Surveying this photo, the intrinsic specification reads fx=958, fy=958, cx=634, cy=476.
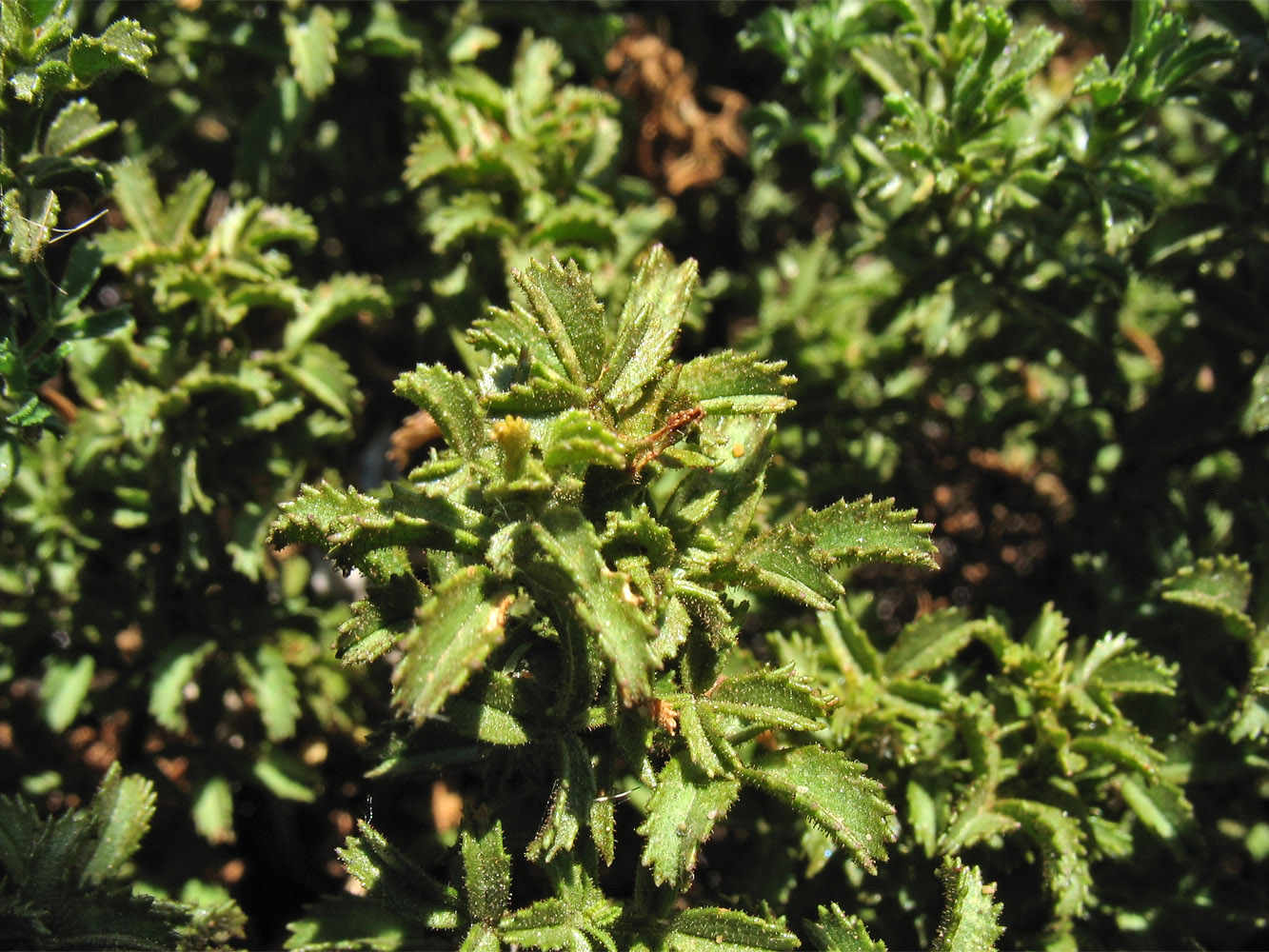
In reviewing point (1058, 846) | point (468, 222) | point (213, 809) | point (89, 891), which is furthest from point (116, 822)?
point (1058, 846)

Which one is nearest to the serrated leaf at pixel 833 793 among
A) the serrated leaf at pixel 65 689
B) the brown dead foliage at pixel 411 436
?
the brown dead foliage at pixel 411 436

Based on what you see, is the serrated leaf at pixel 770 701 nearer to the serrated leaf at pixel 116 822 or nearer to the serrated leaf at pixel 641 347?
the serrated leaf at pixel 641 347

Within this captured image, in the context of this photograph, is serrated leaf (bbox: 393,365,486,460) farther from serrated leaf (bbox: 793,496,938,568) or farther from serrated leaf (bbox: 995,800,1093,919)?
serrated leaf (bbox: 995,800,1093,919)

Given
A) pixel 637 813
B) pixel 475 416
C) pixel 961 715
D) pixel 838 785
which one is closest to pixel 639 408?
pixel 475 416

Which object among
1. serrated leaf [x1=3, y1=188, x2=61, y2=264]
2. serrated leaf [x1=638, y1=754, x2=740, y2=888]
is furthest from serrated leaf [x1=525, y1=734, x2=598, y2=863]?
serrated leaf [x1=3, y1=188, x2=61, y2=264]

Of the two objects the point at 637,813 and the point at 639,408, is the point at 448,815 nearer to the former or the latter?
the point at 637,813

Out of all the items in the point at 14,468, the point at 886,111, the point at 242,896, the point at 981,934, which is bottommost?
the point at 242,896
